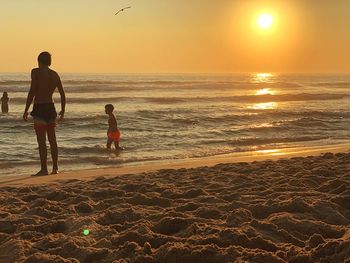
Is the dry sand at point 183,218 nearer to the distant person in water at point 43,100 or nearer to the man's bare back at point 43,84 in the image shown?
the distant person in water at point 43,100

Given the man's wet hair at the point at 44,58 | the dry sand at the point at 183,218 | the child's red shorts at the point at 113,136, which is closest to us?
the dry sand at the point at 183,218

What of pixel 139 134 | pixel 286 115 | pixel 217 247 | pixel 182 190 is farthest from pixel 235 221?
pixel 286 115

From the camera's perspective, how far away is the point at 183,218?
3.98 metres

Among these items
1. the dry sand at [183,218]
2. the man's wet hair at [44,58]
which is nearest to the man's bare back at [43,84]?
the man's wet hair at [44,58]

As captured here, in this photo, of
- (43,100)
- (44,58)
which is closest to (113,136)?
(43,100)

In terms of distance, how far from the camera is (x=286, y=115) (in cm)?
1922

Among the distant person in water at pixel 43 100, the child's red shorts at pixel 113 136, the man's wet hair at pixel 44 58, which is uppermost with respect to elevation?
the man's wet hair at pixel 44 58

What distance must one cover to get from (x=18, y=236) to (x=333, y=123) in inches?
558

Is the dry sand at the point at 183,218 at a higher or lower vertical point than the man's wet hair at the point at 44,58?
lower

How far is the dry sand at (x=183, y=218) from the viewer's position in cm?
323

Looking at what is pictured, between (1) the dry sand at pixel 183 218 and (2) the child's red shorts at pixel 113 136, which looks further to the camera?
(2) the child's red shorts at pixel 113 136

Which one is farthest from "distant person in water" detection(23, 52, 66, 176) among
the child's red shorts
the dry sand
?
the child's red shorts

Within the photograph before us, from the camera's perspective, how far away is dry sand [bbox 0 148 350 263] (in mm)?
3227

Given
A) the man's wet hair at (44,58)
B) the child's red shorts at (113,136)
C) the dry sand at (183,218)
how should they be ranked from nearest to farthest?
the dry sand at (183,218)
the man's wet hair at (44,58)
the child's red shorts at (113,136)
